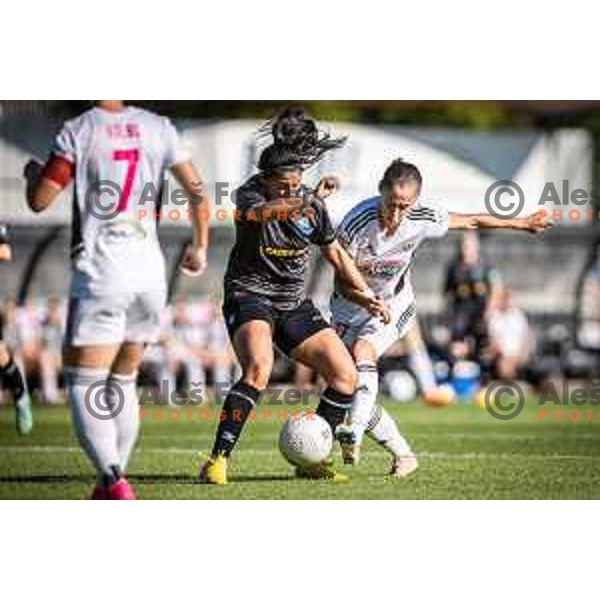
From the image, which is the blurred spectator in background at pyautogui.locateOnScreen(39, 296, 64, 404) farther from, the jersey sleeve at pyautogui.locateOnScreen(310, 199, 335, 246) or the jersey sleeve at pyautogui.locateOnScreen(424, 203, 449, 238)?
the jersey sleeve at pyautogui.locateOnScreen(310, 199, 335, 246)

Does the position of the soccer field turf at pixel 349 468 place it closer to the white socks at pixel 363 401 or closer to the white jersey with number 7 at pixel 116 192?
the white socks at pixel 363 401

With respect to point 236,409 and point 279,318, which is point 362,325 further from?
point 236,409

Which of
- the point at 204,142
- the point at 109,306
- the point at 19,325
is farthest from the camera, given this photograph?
the point at 204,142

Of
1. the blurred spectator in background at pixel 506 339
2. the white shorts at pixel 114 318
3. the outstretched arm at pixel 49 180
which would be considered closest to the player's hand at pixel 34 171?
the outstretched arm at pixel 49 180

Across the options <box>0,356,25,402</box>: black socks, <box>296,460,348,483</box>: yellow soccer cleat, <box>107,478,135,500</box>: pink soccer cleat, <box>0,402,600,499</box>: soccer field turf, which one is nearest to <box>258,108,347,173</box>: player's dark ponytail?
<box>296,460,348,483</box>: yellow soccer cleat

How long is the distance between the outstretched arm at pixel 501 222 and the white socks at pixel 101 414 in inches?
96.4

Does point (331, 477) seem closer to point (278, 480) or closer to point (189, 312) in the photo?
point (278, 480)

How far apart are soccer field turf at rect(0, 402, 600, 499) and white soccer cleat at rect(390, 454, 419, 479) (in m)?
0.06

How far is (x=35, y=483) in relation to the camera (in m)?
9.95

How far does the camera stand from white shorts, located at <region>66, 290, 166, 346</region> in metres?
8.83

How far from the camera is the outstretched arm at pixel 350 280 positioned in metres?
9.69

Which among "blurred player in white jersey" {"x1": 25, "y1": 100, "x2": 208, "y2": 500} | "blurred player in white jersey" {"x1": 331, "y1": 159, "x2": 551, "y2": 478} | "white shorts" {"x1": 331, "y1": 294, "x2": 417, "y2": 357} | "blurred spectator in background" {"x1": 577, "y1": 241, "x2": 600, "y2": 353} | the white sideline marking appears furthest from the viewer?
"blurred spectator in background" {"x1": 577, "y1": 241, "x2": 600, "y2": 353}
